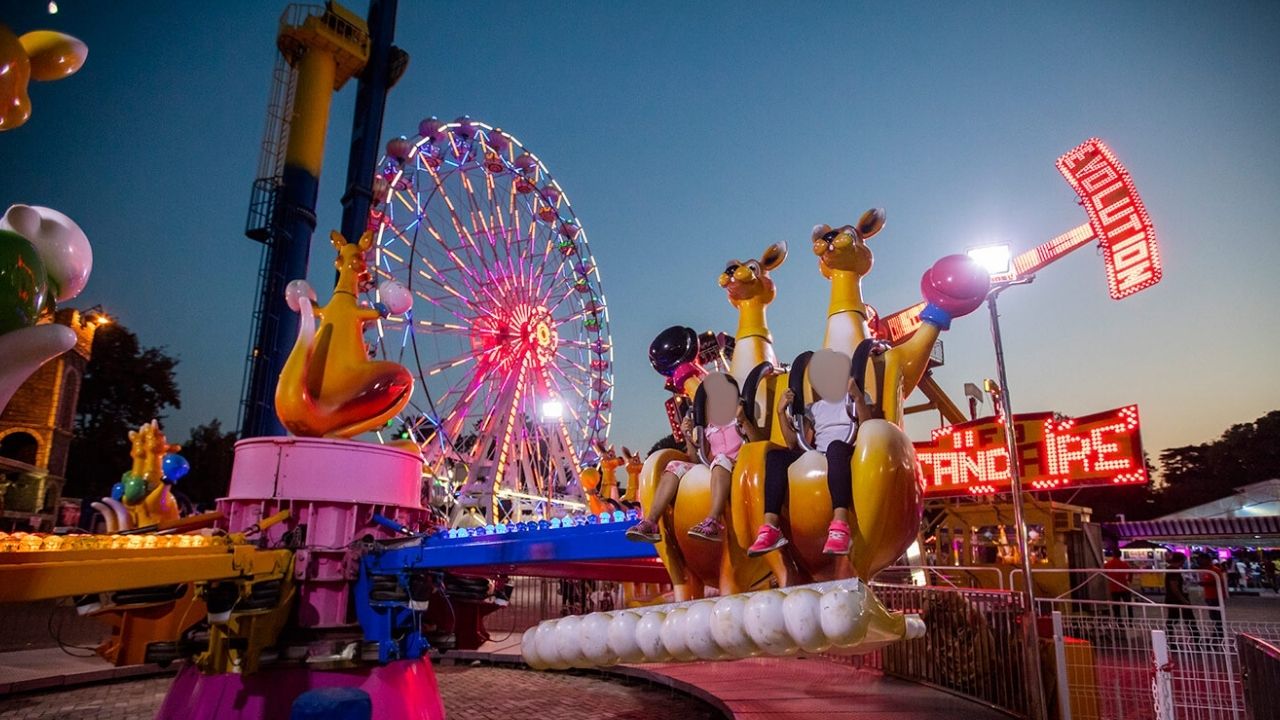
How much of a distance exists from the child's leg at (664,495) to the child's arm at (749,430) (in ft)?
1.72

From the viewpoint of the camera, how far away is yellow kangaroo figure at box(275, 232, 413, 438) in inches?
316

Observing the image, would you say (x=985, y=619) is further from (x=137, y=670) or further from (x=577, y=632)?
(x=137, y=670)

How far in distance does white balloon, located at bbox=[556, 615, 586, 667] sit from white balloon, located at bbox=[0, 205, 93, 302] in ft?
10.7

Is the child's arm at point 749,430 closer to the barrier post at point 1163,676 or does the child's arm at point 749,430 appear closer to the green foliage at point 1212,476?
the barrier post at point 1163,676

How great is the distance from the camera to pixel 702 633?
13.7ft

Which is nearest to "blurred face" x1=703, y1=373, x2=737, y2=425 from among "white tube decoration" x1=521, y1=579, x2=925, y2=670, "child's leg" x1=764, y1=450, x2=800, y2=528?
"child's leg" x1=764, y1=450, x2=800, y2=528

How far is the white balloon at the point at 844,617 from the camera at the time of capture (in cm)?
355

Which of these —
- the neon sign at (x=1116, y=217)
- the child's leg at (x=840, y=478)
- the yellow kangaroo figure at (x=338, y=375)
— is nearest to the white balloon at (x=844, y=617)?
the child's leg at (x=840, y=478)

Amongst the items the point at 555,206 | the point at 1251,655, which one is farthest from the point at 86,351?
the point at 1251,655

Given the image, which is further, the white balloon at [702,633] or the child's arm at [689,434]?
the child's arm at [689,434]

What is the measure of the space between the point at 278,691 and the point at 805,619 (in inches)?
236

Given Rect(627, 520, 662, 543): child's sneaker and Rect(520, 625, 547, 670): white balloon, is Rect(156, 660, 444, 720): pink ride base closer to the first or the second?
Rect(520, 625, 547, 670): white balloon

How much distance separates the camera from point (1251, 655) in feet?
16.7

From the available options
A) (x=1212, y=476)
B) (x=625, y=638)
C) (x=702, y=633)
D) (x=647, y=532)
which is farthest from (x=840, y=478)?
(x=1212, y=476)
